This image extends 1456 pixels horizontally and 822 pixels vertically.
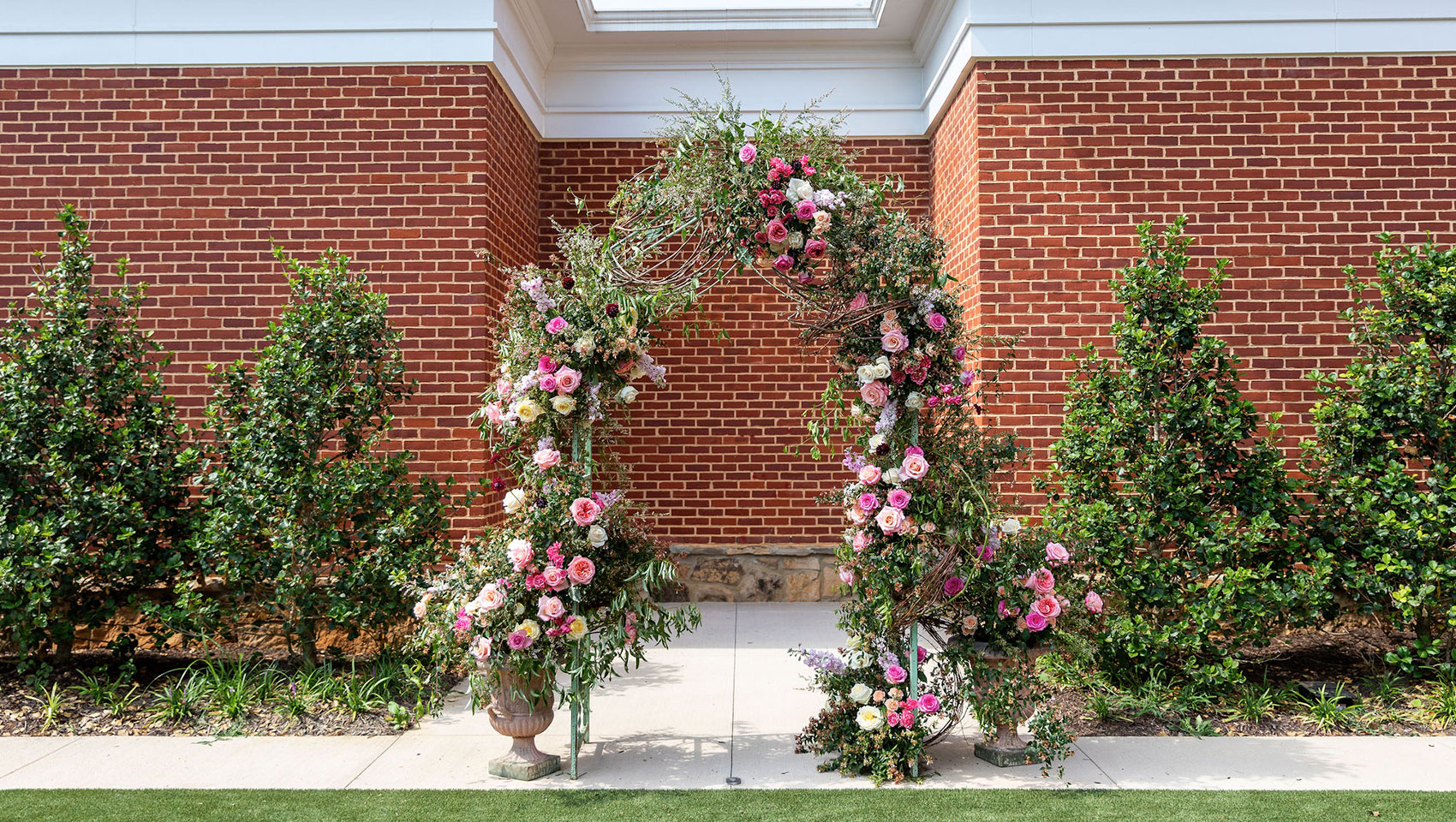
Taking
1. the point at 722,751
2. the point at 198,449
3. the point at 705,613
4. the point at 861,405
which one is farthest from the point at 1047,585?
the point at 198,449

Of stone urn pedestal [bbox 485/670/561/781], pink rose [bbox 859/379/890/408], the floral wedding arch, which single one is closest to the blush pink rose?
the floral wedding arch

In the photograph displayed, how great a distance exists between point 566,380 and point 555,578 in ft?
2.88

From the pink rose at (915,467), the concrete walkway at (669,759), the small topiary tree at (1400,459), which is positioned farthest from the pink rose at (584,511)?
the small topiary tree at (1400,459)

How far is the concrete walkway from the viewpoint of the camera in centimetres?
414

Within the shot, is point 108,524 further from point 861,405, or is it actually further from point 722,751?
point 861,405

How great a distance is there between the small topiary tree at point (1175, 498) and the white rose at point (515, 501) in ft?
9.19

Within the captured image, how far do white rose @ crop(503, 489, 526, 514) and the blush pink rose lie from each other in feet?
1.05

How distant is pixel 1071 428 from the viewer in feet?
17.8

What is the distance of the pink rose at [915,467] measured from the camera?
4.20 meters

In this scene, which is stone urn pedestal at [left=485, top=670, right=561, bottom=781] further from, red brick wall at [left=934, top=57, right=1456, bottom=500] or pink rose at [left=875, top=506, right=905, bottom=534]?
red brick wall at [left=934, top=57, right=1456, bottom=500]

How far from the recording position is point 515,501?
14.1 feet

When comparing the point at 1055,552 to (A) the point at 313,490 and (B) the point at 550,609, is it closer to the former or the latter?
(B) the point at 550,609

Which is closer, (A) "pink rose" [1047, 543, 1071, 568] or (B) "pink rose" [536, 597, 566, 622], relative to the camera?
(B) "pink rose" [536, 597, 566, 622]

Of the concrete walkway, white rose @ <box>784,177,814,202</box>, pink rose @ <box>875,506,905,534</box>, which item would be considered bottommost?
the concrete walkway
